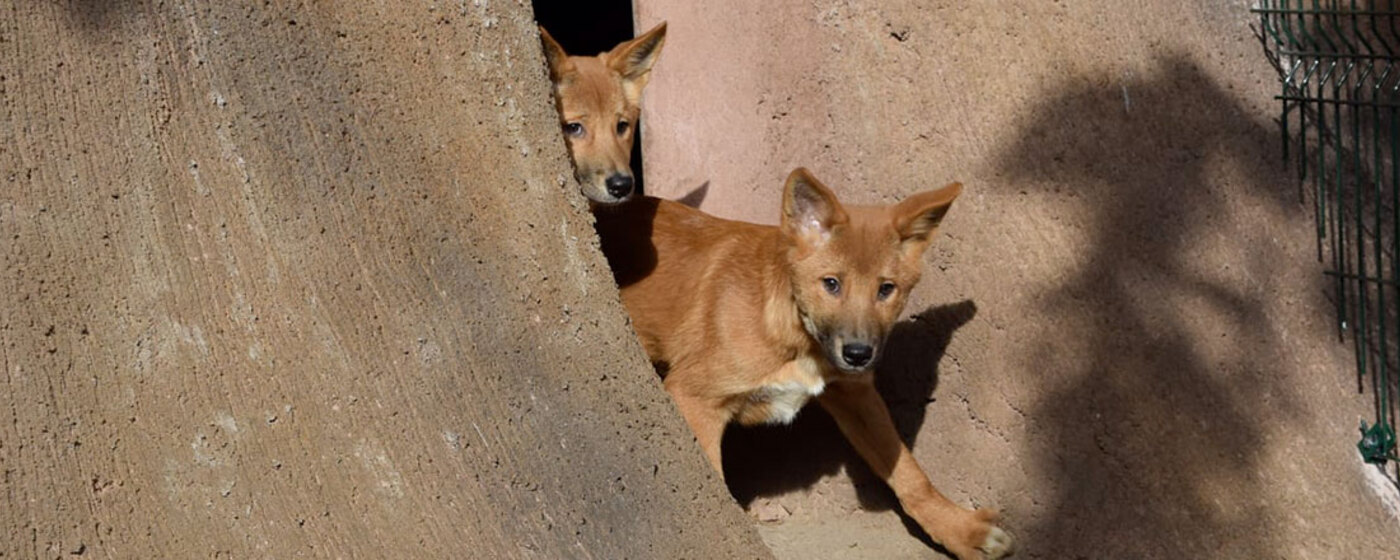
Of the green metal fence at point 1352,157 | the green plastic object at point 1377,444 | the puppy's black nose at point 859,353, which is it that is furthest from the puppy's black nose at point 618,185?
the green plastic object at point 1377,444

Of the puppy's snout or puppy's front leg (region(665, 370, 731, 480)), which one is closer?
puppy's front leg (region(665, 370, 731, 480))

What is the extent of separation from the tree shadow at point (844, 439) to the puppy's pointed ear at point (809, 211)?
0.90 m

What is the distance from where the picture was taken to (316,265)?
4.89 metres

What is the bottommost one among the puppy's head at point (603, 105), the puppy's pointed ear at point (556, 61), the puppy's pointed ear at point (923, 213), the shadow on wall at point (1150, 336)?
the shadow on wall at point (1150, 336)

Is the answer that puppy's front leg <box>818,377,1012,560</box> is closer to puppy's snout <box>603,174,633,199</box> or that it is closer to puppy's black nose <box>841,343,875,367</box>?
puppy's black nose <box>841,343,875,367</box>

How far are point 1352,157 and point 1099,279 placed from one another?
4.75 ft

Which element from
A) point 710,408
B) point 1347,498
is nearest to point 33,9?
point 710,408

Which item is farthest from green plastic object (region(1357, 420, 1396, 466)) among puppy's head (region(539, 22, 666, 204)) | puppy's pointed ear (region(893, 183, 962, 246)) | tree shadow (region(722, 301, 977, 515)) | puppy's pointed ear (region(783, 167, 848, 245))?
→ puppy's head (region(539, 22, 666, 204))

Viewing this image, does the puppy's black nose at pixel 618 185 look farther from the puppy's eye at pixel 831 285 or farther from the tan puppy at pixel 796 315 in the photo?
the puppy's eye at pixel 831 285

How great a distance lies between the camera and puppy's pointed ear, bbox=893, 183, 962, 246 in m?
6.32

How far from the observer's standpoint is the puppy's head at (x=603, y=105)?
6938 mm

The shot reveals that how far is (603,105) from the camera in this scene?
23.9 ft

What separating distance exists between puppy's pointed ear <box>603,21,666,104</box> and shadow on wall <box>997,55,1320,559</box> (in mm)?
1713

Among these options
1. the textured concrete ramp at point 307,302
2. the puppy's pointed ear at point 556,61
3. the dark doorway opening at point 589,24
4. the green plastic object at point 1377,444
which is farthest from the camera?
the dark doorway opening at point 589,24
